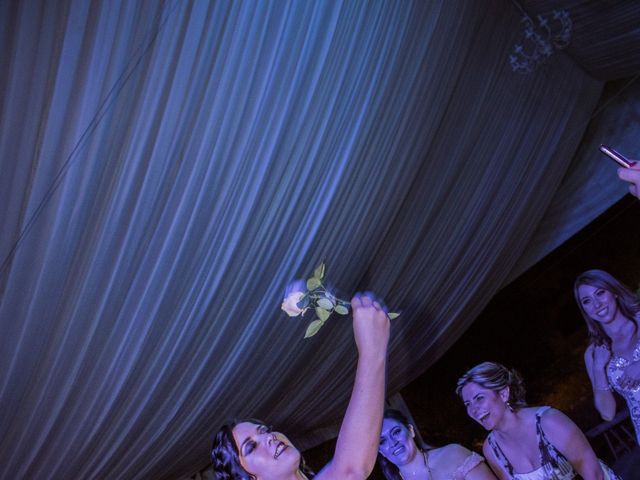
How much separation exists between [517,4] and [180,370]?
234 centimetres

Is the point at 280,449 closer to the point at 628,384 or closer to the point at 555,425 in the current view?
the point at 555,425

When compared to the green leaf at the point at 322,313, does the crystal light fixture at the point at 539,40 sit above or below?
above

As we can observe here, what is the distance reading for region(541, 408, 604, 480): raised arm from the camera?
2.58 m

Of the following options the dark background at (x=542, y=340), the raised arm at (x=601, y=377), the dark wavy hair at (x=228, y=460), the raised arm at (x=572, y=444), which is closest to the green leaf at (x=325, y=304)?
the dark wavy hair at (x=228, y=460)

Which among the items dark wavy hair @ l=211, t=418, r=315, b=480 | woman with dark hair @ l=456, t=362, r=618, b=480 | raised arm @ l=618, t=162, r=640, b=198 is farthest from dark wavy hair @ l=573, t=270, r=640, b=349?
dark wavy hair @ l=211, t=418, r=315, b=480

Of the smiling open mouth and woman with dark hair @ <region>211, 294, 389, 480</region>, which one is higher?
woman with dark hair @ <region>211, 294, 389, 480</region>

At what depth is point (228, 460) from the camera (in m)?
1.54

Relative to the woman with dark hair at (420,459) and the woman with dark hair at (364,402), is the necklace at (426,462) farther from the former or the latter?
the woman with dark hair at (364,402)

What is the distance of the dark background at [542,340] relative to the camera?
376 centimetres

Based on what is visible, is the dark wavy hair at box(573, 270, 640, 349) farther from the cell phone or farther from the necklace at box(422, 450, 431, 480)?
the cell phone

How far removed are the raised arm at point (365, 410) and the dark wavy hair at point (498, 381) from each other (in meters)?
1.84

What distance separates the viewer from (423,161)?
2855 mm

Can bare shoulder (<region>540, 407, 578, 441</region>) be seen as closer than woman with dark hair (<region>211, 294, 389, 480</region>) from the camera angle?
No

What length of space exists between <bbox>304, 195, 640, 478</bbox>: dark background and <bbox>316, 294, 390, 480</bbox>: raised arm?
9.16ft
